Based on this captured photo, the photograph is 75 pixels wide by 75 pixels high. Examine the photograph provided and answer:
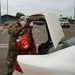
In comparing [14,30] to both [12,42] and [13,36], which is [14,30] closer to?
[13,36]

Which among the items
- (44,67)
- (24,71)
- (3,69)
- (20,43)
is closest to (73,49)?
(44,67)

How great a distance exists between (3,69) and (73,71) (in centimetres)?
513

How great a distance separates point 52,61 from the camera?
13.2 feet

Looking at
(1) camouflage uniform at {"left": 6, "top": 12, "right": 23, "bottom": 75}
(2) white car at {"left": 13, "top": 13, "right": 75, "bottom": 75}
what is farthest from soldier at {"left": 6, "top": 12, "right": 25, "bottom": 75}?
(2) white car at {"left": 13, "top": 13, "right": 75, "bottom": 75}

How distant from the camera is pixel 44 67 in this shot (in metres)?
4.02

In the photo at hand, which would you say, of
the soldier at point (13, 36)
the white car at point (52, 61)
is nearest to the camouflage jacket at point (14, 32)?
the soldier at point (13, 36)

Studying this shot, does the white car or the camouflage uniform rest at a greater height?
the white car

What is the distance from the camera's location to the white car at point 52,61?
12.8ft

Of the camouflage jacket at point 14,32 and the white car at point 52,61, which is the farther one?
the camouflage jacket at point 14,32

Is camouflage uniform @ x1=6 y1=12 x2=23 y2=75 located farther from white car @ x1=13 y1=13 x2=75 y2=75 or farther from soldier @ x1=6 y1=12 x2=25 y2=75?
white car @ x1=13 y1=13 x2=75 y2=75

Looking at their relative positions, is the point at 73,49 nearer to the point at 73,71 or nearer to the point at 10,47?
the point at 73,71

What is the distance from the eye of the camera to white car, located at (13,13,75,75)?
154 inches

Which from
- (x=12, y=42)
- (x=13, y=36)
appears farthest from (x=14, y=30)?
(x=12, y=42)

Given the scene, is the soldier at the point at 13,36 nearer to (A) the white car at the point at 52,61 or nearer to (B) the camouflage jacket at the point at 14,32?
(B) the camouflage jacket at the point at 14,32
